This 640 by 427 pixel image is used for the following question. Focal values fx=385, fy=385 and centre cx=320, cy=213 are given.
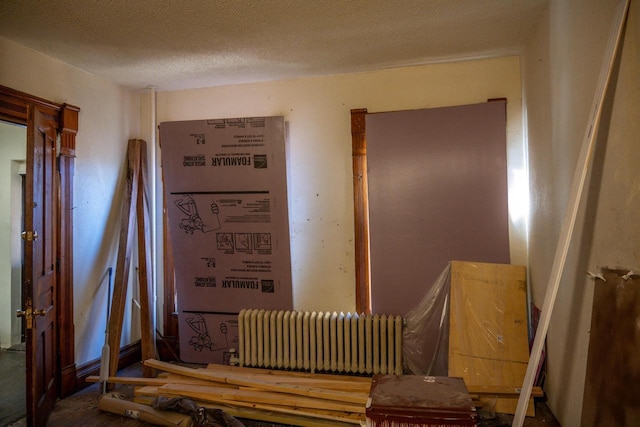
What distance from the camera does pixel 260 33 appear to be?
8.45ft

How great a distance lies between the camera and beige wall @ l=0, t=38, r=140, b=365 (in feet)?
9.80

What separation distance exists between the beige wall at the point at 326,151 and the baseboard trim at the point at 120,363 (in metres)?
1.61

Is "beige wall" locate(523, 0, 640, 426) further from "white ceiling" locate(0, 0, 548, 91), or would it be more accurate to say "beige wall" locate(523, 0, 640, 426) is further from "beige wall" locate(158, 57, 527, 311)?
"beige wall" locate(158, 57, 527, 311)

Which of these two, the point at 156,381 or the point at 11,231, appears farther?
the point at 11,231

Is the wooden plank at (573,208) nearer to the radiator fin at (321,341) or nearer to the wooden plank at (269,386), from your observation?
the wooden plank at (269,386)

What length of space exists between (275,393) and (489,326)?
1.54m

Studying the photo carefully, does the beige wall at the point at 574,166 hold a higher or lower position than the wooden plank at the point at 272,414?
higher

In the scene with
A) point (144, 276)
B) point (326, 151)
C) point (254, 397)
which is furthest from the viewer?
point (144, 276)

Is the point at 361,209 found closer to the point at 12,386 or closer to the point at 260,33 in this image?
the point at 260,33

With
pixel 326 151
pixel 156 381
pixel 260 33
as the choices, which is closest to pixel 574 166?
pixel 326 151

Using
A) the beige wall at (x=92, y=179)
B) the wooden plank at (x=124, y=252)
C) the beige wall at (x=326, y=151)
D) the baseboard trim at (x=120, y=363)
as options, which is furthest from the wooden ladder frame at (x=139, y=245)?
the beige wall at (x=326, y=151)

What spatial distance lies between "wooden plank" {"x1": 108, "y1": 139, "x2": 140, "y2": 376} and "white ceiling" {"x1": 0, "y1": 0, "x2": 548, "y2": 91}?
A: 757 millimetres

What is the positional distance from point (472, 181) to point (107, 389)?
3269 millimetres

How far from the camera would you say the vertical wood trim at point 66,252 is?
9.63 ft
